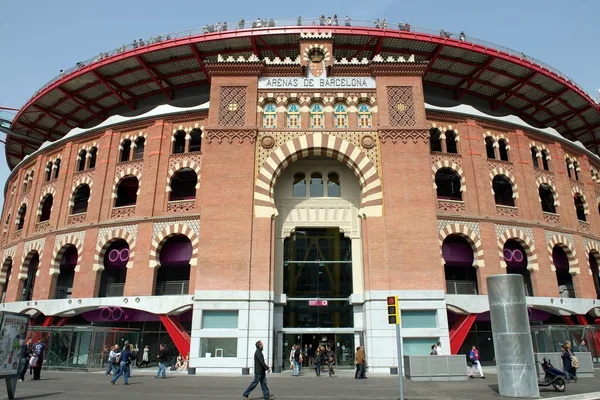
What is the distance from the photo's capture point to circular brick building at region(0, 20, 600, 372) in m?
20.1

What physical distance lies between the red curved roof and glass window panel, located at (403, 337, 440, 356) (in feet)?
58.4

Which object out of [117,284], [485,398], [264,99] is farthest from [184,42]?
[485,398]

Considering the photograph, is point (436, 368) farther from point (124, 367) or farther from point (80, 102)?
point (80, 102)

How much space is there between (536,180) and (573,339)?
32.7 ft

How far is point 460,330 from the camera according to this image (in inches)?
854

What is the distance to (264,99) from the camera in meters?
22.9

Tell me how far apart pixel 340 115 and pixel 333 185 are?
148 inches

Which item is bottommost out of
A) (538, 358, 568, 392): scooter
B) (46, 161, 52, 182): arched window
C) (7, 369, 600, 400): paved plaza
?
(7, 369, 600, 400): paved plaza

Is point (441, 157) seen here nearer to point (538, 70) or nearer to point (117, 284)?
point (538, 70)

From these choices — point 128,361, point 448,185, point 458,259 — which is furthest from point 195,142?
point 458,259

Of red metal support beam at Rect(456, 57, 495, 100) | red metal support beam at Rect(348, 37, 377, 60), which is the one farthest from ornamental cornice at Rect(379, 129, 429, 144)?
red metal support beam at Rect(456, 57, 495, 100)

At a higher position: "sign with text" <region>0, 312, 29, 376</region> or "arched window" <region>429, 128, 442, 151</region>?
"arched window" <region>429, 128, 442, 151</region>

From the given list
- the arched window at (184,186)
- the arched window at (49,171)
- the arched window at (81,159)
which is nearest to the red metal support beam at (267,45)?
the arched window at (184,186)

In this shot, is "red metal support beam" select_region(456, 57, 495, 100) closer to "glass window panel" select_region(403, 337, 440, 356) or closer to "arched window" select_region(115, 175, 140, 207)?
"glass window panel" select_region(403, 337, 440, 356)
